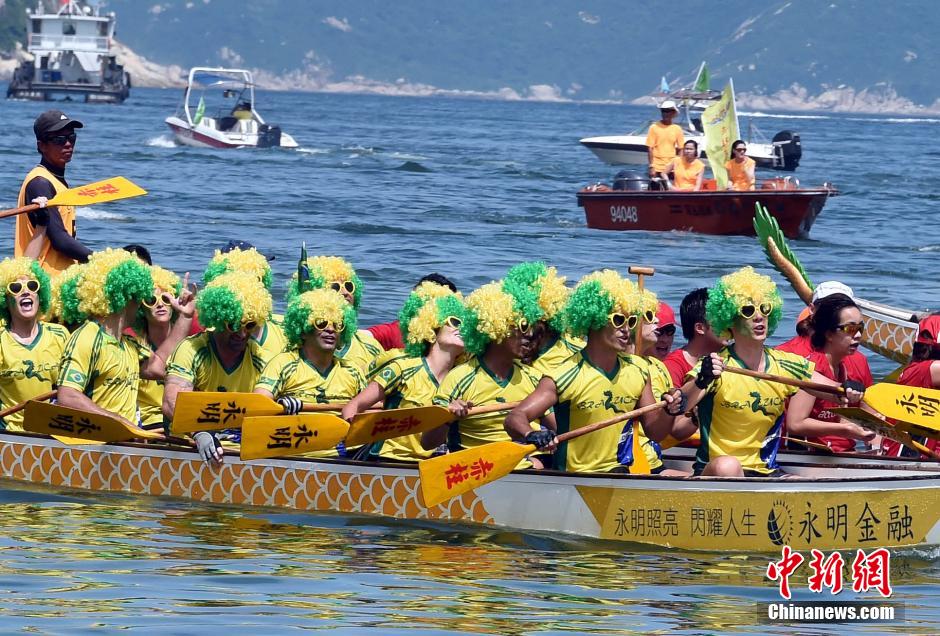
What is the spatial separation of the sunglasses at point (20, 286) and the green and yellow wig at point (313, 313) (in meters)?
1.77

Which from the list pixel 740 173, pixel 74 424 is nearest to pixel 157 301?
pixel 74 424

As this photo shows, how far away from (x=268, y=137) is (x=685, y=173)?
33.5 meters

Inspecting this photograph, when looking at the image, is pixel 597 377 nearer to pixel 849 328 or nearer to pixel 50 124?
pixel 849 328

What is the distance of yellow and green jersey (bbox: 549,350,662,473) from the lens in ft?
33.6

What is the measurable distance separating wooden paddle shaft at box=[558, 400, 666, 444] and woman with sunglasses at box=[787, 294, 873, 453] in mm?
1374

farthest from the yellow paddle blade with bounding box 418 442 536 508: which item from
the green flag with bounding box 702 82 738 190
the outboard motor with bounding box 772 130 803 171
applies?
the outboard motor with bounding box 772 130 803 171

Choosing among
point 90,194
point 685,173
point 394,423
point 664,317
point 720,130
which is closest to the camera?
point 394,423

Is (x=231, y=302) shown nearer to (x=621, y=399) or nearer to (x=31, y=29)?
(x=621, y=399)

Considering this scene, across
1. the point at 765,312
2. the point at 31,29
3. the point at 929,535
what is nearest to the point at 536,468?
the point at 765,312

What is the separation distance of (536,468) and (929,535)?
8.02 feet

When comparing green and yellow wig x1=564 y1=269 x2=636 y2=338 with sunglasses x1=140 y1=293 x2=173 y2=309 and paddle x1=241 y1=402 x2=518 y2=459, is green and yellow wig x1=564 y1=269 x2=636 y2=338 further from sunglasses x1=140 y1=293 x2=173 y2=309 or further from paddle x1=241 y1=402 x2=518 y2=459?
sunglasses x1=140 y1=293 x2=173 y2=309

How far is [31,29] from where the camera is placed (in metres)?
105

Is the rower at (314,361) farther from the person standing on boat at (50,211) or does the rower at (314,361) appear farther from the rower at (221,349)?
the person standing on boat at (50,211)

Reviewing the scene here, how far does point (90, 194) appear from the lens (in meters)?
13.6
